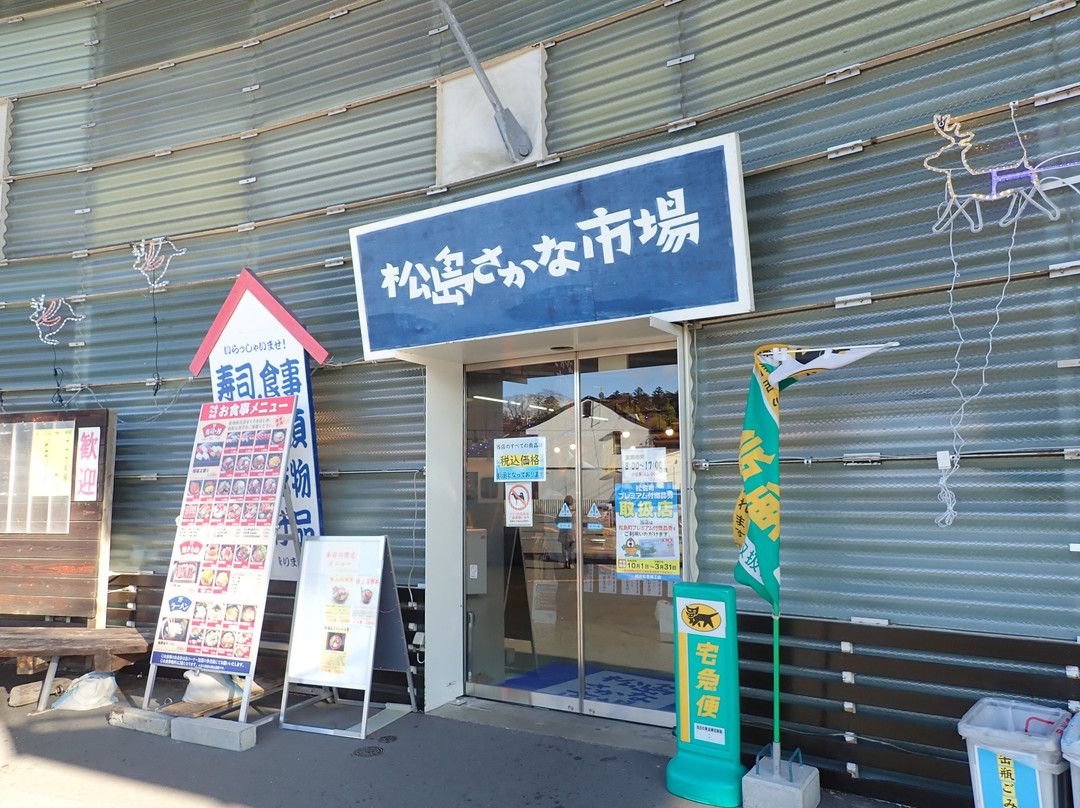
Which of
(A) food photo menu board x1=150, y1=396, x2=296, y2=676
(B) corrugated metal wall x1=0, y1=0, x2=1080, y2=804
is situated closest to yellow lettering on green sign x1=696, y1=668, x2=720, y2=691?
(B) corrugated metal wall x1=0, y1=0, x2=1080, y2=804

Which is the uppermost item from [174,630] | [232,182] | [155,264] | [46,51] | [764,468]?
[46,51]

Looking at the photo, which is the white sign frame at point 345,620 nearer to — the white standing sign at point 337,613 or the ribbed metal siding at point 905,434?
the white standing sign at point 337,613

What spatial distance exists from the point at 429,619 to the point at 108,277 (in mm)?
5126

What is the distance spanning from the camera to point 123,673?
23.7 ft

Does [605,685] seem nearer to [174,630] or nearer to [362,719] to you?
[362,719]

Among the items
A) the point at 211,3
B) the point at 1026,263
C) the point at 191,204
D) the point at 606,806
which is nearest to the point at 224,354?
A: the point at 191,204

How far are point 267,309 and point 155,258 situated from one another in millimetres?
2208

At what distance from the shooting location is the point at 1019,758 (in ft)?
11.1

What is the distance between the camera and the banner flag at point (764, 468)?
Result: 13.8 feet

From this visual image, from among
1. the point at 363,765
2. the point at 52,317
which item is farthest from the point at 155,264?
the point at 363,765

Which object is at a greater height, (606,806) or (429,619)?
(429,619)

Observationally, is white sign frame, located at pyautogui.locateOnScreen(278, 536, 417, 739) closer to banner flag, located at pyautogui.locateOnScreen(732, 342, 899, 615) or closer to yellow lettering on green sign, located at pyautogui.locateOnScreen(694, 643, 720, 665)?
yellow lettering on green sign, located at pyautogui.locateOnScreen(694, 643, 720, 665)

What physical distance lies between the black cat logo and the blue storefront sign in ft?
5.94

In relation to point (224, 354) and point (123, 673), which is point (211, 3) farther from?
point (123, 673)
